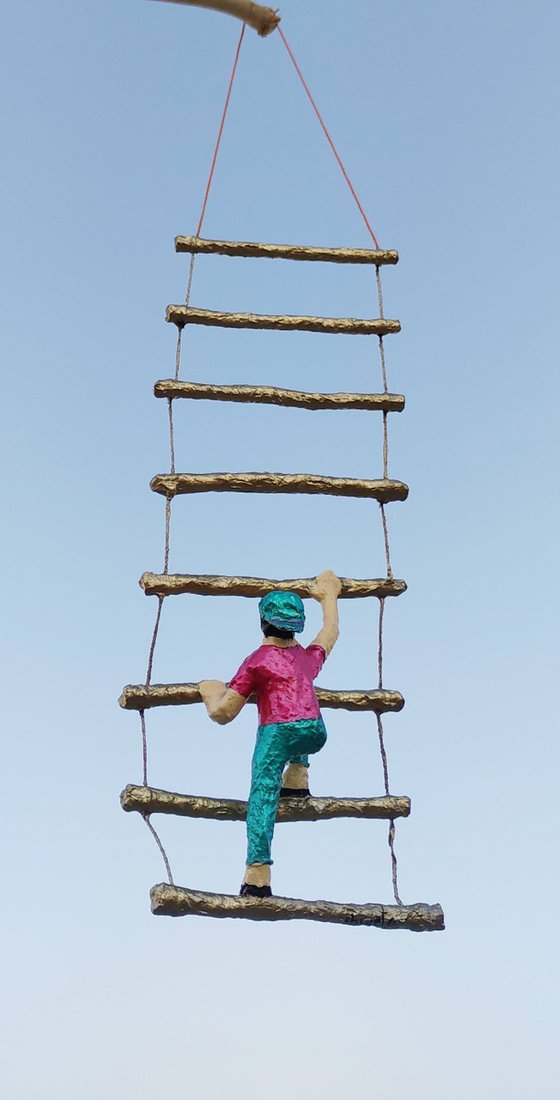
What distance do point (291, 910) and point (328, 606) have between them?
3.03 feet

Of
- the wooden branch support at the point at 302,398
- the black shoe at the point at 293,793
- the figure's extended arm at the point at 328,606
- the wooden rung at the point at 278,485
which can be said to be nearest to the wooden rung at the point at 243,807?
the black shoe at the point at 293,793

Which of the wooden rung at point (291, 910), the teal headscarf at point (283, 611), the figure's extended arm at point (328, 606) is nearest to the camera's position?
the wooden rung at point (291, 910)

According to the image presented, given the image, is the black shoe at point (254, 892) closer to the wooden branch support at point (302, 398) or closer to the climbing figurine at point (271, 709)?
the climbing figurine at point (271, 709)

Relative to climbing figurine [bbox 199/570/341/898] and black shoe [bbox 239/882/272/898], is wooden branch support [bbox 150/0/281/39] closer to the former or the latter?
climbing figurine [bbox 199/570/341/898]

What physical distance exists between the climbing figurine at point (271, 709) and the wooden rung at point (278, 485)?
0.51 metres

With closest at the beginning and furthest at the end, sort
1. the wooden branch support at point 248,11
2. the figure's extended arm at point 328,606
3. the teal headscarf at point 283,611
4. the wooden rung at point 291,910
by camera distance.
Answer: the wooden rung at point 291,910
the teal headscarf at point 283,611
the figure's extended arm at point 328,606
the wooden branch support at point 248,11

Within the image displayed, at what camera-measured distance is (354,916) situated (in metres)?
3.69

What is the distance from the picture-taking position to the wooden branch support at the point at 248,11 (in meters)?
4.39

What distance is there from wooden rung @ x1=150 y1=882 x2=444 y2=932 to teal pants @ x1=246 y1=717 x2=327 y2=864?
157 millimetres

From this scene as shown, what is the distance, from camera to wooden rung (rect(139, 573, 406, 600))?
161 inches

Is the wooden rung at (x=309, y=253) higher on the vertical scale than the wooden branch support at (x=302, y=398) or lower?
higher

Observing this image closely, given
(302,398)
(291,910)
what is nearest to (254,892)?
(291,910)

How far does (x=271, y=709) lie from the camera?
12.4ft

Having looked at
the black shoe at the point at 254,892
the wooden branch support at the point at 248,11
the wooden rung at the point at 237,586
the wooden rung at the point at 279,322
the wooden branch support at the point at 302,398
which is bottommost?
the black shoe at the point at 254,892
